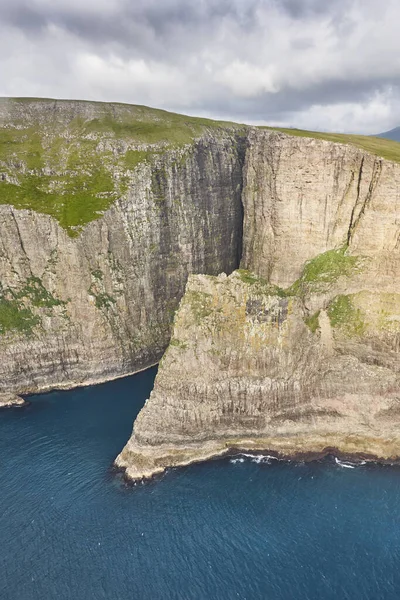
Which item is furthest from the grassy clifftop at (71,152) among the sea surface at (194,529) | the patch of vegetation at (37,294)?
the sea surface at (194,529)

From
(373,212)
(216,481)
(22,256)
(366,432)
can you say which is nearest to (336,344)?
(366,432)

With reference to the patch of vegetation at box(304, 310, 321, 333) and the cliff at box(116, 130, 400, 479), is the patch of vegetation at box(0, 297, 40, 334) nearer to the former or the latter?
the cliff at box(116, 130, 400, 479)

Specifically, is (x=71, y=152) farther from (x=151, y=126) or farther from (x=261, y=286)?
(x=261, y=286)

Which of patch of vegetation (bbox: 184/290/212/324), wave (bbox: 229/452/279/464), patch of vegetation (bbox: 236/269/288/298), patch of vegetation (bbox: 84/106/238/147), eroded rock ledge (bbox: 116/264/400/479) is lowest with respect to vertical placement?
wave (bbox: 229/452/279/464)

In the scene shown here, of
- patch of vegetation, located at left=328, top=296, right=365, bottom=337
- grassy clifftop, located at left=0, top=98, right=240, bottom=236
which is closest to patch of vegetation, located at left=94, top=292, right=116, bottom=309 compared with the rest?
grassy clifftop, located at left=0, top=98, right=240, bottom=236

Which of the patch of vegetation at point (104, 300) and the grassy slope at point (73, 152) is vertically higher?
the grassy slope at point (73, 152)

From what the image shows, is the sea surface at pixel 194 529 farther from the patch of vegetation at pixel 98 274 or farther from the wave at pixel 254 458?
the patch of vegetation at pixel 98 274
